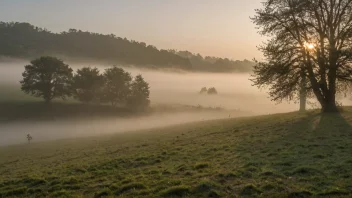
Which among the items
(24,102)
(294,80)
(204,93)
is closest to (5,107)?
(24,102)

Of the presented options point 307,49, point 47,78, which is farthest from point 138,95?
point 307,49

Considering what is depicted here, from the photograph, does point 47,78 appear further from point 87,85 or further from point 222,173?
point 222,173

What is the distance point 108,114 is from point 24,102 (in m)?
29.6

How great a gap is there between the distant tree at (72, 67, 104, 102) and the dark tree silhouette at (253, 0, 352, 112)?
73.9 meters

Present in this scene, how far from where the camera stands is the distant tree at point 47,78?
95.1m

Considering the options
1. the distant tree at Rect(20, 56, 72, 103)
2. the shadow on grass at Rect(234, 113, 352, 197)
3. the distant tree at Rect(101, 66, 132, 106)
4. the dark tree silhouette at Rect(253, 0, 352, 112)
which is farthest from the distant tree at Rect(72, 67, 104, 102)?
the shadow on grass at Rect(234, 113, 352, 197)

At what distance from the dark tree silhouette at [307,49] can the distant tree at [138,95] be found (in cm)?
7081

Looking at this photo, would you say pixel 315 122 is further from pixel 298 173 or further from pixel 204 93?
pixel 204 93

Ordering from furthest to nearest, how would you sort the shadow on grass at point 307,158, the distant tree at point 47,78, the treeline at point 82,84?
the treeline at point 82,84
the distant tree at point 47,78
the shadow on grass at point 307,158

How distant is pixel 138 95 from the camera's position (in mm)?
105938

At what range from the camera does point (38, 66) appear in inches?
3743

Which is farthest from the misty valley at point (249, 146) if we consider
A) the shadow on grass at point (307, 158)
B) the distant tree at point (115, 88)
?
the distant tree at point (115, 88)

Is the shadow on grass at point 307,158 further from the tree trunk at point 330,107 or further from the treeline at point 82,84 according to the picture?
the treeline at point 82,84

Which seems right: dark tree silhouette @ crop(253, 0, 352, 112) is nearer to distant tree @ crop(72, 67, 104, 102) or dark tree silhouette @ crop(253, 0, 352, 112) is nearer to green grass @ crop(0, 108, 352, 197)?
green grass @ crop(0, 108, 352, 197)
